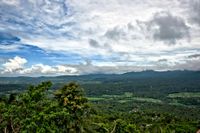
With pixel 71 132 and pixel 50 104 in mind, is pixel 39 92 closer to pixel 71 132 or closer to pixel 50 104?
pixel 50 104

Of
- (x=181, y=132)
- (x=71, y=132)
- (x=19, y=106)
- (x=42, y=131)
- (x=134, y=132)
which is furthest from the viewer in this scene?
(x=181, y=132)

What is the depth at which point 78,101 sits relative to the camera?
2991cm

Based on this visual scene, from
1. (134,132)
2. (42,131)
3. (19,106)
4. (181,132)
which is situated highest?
(19,106)

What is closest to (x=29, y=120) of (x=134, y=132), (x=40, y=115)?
(x=40, y=115)

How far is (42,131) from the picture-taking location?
2569cm

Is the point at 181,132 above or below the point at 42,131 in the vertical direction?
below

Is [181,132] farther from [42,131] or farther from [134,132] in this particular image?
[42,131]

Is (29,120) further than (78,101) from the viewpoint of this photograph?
No

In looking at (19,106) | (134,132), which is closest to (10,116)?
(19,106)

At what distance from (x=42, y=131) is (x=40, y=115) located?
4.69 feet

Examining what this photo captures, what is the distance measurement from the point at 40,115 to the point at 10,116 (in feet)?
9.11

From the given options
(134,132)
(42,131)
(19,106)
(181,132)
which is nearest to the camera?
(42,131)

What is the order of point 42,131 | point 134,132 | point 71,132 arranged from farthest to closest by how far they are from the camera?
point 134,132 → point 71,132 → point 42,131

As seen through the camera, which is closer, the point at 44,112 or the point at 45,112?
the point at 44,112
